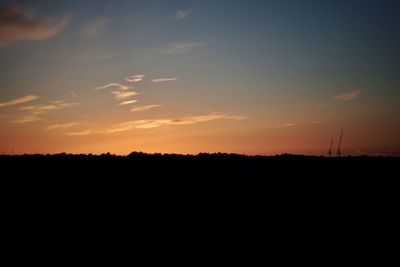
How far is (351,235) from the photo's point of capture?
10.8m

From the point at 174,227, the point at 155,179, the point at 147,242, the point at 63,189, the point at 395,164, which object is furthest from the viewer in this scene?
the point at 395,164

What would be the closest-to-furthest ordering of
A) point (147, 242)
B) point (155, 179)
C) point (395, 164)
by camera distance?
→ point (147, 242), point (155, 179), point (395, 164)

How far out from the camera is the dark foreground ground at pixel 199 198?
1086cm

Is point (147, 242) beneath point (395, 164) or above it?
beneath

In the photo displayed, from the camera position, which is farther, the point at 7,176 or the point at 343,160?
the point at 343,160

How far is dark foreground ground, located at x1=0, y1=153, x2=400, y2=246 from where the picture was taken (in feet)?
35.6

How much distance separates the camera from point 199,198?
40.4ft

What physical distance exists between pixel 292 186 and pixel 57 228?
28.9 feet

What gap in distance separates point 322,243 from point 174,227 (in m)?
4.88

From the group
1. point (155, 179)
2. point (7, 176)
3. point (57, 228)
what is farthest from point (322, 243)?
point (7, 176)

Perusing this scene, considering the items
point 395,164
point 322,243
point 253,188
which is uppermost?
point 395,164

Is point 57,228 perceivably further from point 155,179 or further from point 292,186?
point 292,186

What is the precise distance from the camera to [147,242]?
10.4 metres

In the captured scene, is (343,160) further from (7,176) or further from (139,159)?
(7,176)
